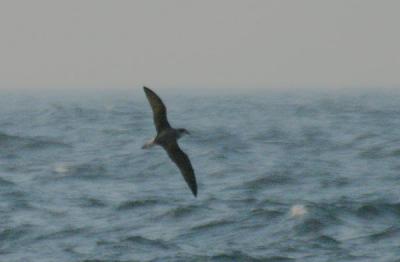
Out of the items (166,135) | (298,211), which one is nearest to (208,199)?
(298,211)

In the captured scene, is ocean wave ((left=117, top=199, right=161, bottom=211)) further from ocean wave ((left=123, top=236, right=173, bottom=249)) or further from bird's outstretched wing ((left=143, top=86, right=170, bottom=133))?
bird's outstretched wing ((left=143, top=86, right=170, bottom=133))

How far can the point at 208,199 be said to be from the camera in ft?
119

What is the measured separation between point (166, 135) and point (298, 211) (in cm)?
1534

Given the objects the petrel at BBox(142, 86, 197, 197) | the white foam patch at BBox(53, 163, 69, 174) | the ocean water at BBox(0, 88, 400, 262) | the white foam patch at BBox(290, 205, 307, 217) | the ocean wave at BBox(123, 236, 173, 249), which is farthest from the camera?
the white foam patch at BBox(53, 163, 69, 174)

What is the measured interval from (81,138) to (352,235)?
3821cm

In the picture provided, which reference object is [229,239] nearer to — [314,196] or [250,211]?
[250,211]

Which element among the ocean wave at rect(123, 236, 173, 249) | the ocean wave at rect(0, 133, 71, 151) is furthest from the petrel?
the ocean wave at rect(0, 133, 71, 151)

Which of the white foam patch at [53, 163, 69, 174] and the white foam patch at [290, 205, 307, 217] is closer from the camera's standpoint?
the white foam patch at [290, 205, 307, 217]

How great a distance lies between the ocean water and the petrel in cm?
818

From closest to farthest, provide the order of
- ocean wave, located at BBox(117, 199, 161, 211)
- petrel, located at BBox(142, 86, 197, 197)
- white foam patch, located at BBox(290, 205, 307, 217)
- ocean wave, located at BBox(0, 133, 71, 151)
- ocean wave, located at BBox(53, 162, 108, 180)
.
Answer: petrel, located at BBox(142, 86, 197, 197) → white foam patch, located at BBox(290, 205, 307, 217) → ocean wave, located at BBox(117, 199, 161, 211) → ocean wave, located at BBox(53, 162, 108, 180) → ocean wave, located at BBox(0, 133, 71, 151)

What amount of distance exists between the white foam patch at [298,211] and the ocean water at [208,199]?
7 cm

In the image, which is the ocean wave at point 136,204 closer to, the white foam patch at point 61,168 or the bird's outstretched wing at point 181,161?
the white foam patch at point 61,168

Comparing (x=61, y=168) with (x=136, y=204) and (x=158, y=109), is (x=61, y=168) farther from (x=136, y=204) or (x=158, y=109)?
(x=158, y=109)

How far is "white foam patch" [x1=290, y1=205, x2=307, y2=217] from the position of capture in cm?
3194
